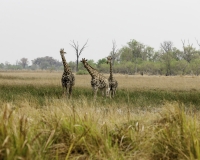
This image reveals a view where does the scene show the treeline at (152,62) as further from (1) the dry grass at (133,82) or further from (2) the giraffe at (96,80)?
(2) the giraffe at (96,80)

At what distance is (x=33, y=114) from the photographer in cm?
501

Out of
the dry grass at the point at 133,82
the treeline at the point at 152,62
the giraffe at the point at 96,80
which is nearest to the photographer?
the giraffe at the point at 96,80

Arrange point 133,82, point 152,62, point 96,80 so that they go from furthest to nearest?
point 152,62 → point 133,82 → point 96,80

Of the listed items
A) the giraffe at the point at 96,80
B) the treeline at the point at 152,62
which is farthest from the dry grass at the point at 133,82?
the treeline at the point at 152,62

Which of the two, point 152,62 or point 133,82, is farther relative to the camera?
point 152,62

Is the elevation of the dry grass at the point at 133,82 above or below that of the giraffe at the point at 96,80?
below

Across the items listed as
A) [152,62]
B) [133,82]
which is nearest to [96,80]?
[133,82]

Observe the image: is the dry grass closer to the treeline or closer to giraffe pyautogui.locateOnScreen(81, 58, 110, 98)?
giraffe pyautogui.locateOnScreen(81, 58, 110, 98)

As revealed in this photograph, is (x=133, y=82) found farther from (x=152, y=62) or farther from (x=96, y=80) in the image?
(x=152, y=62)

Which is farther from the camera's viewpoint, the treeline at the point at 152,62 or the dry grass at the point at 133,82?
the treeline at the point at 152,62

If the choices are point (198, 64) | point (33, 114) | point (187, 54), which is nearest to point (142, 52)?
point (187, 54)

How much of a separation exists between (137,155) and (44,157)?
1.16 meters

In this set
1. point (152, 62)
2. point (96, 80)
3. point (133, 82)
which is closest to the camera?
point (96, 80)

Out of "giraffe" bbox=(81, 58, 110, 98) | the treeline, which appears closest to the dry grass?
"giraffe" bbox=(81, 58, 110, 98)
